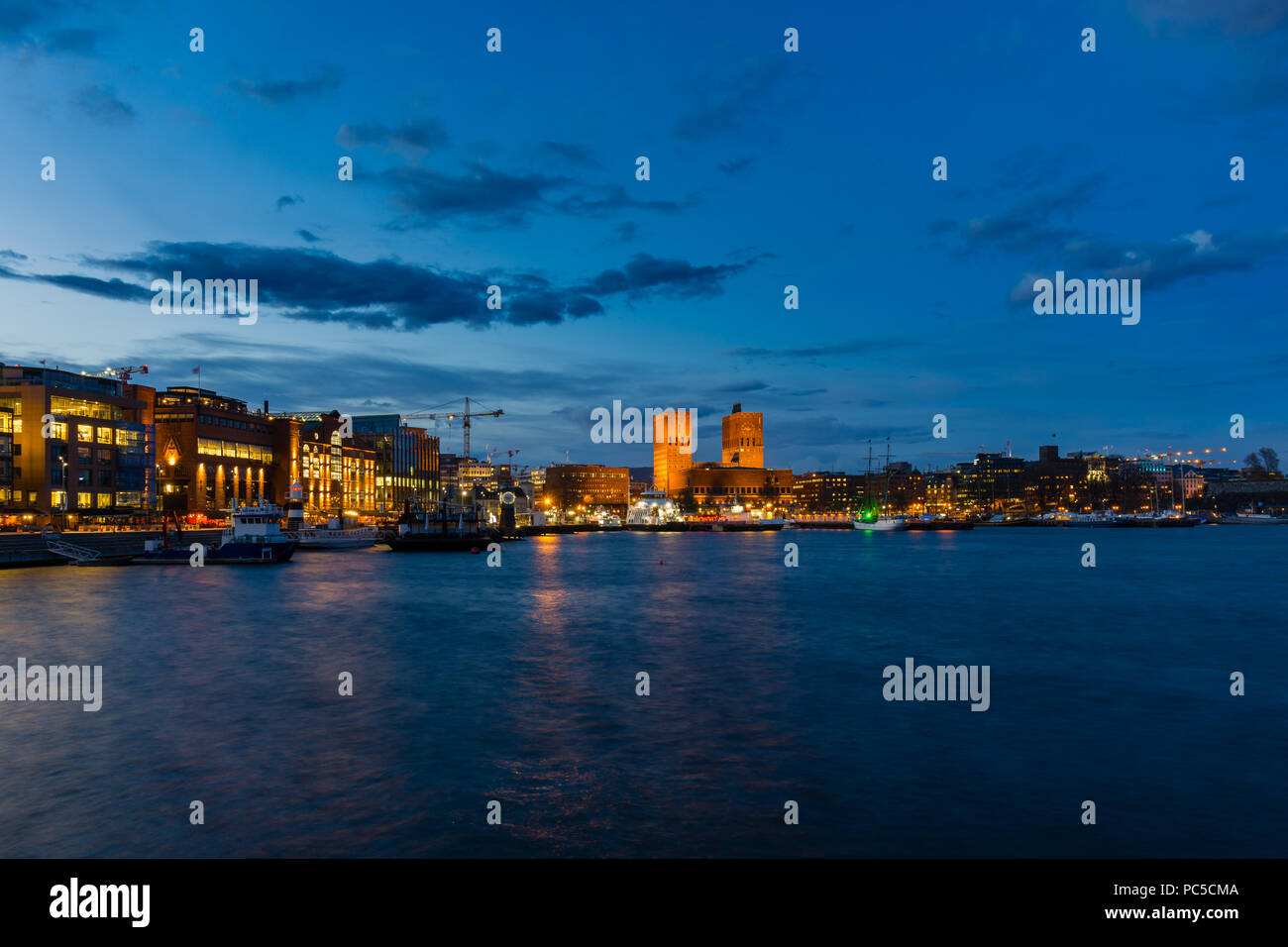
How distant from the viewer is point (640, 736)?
21.6 meters

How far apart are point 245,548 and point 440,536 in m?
36.2

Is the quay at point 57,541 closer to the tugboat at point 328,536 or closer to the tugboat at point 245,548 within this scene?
the tugboat at point 245,548

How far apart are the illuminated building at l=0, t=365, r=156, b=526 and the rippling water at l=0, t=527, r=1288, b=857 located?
289 feet


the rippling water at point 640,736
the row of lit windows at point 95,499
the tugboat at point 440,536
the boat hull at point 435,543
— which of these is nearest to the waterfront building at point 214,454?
the row of lit windows at point 95,499

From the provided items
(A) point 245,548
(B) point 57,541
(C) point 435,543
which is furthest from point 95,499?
(C) point 435,543

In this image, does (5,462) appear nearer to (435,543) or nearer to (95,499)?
(95,499)

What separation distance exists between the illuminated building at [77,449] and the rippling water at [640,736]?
8805 cm

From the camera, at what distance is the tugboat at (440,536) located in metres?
126

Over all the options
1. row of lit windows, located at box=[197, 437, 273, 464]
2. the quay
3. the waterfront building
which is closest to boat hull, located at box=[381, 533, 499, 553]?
the quay

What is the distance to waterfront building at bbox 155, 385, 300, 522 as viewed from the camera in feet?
525

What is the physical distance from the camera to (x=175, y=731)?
22.0m

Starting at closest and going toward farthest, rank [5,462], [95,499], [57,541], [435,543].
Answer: [57,541], [5,462], [435,543], [95,499]

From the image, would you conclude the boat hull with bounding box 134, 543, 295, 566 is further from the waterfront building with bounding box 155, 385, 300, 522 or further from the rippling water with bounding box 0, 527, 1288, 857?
the waterfront building with bounding box 155, 385, 300, 522
